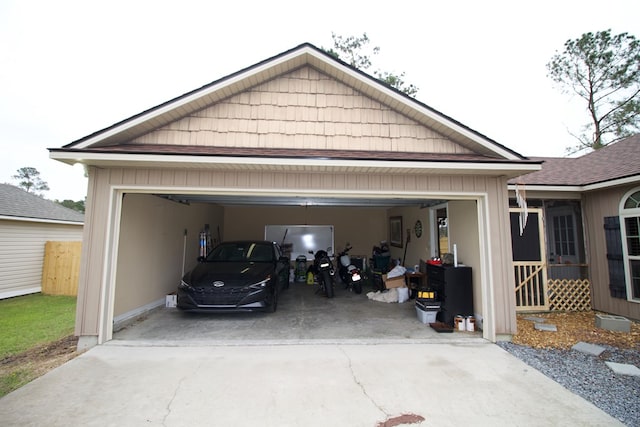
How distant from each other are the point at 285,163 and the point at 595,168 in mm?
7183

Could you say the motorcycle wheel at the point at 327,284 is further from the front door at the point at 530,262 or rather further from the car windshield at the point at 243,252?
the front door at the point at 530,262

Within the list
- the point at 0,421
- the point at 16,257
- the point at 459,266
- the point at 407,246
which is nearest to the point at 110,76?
the point at 16,257

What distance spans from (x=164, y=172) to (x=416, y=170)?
3707mm

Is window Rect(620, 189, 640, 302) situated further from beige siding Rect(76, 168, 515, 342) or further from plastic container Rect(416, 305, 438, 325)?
→ plastic container Rect(416, 305, 438, 325)

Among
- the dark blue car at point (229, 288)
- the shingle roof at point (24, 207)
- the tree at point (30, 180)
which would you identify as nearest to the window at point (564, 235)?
the dark blue car at point (229, 288)

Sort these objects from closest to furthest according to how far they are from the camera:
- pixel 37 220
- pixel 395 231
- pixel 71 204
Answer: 1. pixel 37 220
2. pixel 395 231
3. pixel 71 204

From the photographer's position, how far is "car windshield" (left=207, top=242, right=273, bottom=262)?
5977 millimetres

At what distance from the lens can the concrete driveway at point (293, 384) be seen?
2346 millimetres

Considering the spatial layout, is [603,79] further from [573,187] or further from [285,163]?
[285,163]

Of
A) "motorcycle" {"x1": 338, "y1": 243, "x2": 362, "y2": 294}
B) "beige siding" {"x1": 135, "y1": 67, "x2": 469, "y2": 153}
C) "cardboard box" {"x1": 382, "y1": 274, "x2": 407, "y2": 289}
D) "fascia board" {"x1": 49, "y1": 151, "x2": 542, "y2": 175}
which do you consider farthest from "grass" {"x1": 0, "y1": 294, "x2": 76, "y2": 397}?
"cardboard box" {"x1": 382, "y1": 274, "x2": 407, "y2": 289}

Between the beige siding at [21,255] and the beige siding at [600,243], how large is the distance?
14.1 metres

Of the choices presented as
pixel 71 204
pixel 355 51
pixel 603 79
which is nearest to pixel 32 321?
pixel 355 51

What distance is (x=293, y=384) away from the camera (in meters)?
2.86

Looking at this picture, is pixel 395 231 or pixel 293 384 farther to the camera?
pixel 395 231
